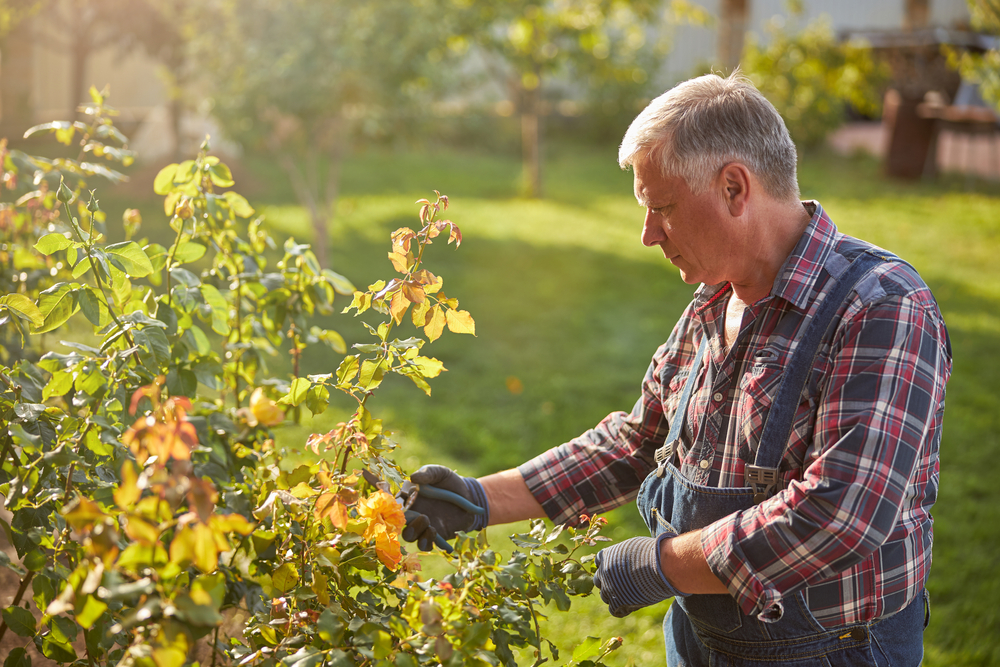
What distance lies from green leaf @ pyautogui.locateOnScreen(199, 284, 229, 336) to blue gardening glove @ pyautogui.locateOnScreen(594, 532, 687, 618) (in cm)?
A: 99

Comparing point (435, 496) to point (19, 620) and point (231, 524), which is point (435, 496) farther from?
point (231, 524)

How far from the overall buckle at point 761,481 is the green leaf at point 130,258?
116cm

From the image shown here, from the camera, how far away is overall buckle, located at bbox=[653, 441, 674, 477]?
176cm

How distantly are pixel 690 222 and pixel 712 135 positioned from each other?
17 cm

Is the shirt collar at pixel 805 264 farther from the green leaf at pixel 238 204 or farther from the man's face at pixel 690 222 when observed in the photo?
the green leaf at pixel 238 204

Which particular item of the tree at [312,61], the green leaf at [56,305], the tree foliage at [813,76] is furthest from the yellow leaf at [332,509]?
the tree foliage at [813,76]

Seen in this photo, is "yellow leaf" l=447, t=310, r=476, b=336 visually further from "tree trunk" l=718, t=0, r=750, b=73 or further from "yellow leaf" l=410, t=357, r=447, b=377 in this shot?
"tree trunk" l=718, t=0, r=750, b=73

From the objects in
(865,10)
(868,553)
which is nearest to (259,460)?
(868,553)

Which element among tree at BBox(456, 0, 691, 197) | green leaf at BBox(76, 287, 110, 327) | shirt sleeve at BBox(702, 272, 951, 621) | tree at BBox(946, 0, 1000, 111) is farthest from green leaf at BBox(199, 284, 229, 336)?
tree at BBox(456, 0, 691, 197)

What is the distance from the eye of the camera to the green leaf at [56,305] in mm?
1499

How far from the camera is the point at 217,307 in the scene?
188 cm

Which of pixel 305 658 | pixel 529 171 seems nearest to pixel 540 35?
pixel 529 171

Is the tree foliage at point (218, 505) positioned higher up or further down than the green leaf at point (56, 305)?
further down

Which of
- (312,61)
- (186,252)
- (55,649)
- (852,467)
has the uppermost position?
(312,61)
